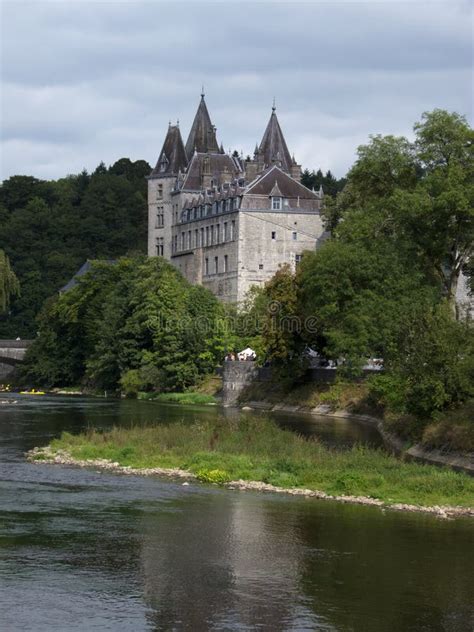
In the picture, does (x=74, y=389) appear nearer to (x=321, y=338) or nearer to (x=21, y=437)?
(x=321, y=338)

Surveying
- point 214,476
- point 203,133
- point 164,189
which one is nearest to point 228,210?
point 203,133

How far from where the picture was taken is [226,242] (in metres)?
143

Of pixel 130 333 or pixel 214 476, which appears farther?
pixel 130 333

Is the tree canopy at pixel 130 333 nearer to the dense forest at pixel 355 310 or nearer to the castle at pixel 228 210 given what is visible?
the dense forest at pixel 355 310

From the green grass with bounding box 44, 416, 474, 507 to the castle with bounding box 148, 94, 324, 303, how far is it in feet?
266

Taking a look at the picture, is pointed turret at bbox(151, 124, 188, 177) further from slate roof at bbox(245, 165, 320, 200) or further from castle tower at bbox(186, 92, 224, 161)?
slate roof at bbox(245, 165, 320, 200)

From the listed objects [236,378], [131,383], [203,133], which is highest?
[203,133]

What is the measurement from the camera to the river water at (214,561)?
28438 mm

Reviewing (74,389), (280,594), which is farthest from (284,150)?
(280,594)

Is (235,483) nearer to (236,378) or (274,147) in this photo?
(236,378)

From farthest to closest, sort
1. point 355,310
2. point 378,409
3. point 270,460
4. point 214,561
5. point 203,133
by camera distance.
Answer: point 203,133 → point 355,310 → point 378,409 → point 270,460 → point 214,561

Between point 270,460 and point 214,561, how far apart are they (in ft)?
48.6

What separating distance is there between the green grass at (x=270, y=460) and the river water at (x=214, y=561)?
207 centimetres

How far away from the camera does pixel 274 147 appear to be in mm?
148125
